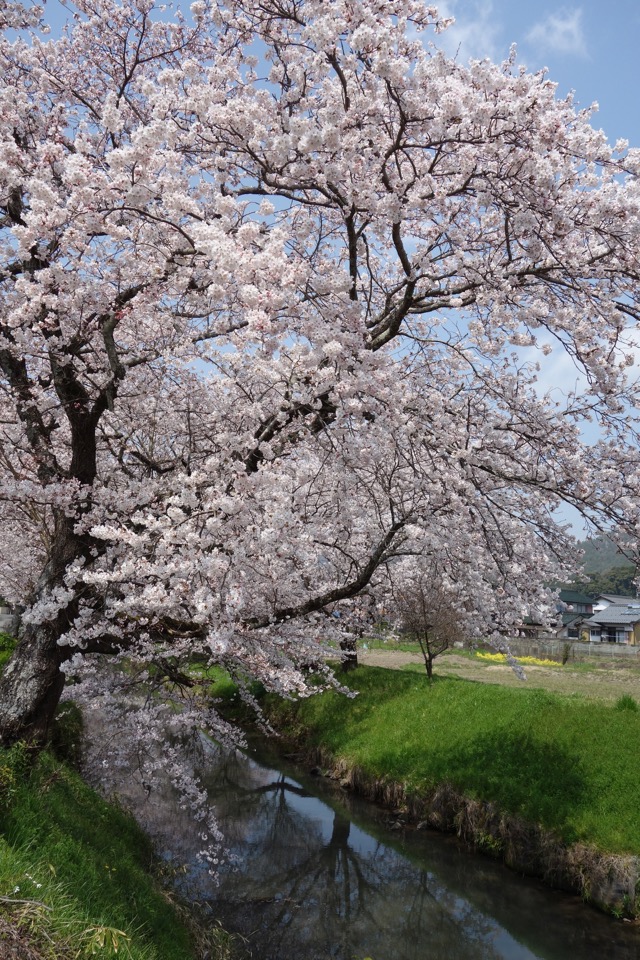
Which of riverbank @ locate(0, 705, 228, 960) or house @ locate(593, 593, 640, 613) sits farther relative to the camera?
house @ locate(593, 593, 640, 613)

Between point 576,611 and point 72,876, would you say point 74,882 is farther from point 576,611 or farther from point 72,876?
point 576,611

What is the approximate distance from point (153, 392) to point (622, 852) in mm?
9975

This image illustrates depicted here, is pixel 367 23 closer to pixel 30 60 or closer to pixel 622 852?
pixel 30 60

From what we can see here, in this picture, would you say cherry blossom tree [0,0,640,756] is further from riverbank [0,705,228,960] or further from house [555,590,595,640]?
house [555,590,595,640]

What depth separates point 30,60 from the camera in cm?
830

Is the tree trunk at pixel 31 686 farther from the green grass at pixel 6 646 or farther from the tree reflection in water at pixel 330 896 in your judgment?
the green grass at pixel 6 646

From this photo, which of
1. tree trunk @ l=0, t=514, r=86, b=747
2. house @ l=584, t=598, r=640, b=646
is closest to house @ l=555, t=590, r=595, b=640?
house @ l=584, t=598, r=640, b=646

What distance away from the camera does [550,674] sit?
30031 mm

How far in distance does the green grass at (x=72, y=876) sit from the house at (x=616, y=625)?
5898 centimetres

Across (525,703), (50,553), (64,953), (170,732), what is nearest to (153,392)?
(50,553)

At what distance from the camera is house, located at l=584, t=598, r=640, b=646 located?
59.6 metres

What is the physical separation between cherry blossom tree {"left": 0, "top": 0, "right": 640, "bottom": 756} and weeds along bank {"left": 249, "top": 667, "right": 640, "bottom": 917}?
4.89 m

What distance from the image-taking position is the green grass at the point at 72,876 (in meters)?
4.50

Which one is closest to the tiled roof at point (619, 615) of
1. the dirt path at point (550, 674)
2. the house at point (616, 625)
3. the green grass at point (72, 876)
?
the house at point (616, 625)
